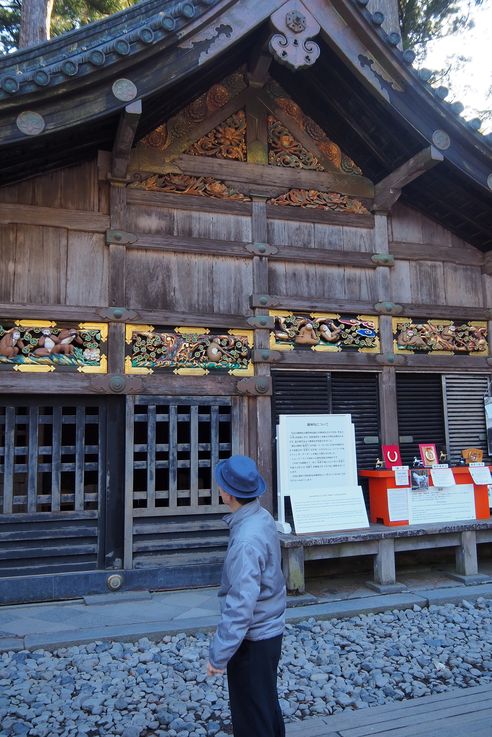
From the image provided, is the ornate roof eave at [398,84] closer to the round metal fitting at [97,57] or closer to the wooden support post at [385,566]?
the round metal fitting at [97,57]

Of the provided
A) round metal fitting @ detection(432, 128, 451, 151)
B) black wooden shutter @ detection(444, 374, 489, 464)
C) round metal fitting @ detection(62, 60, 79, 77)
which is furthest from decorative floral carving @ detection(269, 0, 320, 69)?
black wooden shutter @ detection(444, 374, 489, 464)

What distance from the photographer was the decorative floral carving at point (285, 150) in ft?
24.7

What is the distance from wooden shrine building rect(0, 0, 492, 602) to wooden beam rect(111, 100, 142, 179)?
0.03 meters

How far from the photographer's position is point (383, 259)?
7715 mm

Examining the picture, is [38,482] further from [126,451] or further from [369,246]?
[369,246]

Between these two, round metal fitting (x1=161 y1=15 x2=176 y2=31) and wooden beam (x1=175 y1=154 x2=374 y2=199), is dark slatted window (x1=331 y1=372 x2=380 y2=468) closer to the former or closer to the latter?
wooden beam (x1=175 y1=154 x2=374 y2=199)

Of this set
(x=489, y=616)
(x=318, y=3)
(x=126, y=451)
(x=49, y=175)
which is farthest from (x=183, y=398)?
(x=318, y=3)

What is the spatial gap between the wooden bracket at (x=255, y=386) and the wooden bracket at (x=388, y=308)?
1.82 metres

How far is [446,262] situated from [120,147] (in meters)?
4.68

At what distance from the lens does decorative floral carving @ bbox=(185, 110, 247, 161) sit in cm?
721

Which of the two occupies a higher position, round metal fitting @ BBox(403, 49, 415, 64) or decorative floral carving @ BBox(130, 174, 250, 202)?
round metal fitting @ BBox(403, 49, 415, 64)

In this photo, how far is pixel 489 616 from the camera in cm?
582

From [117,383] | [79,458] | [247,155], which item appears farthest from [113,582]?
[247,155]

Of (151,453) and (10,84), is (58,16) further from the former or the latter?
(151,453)
